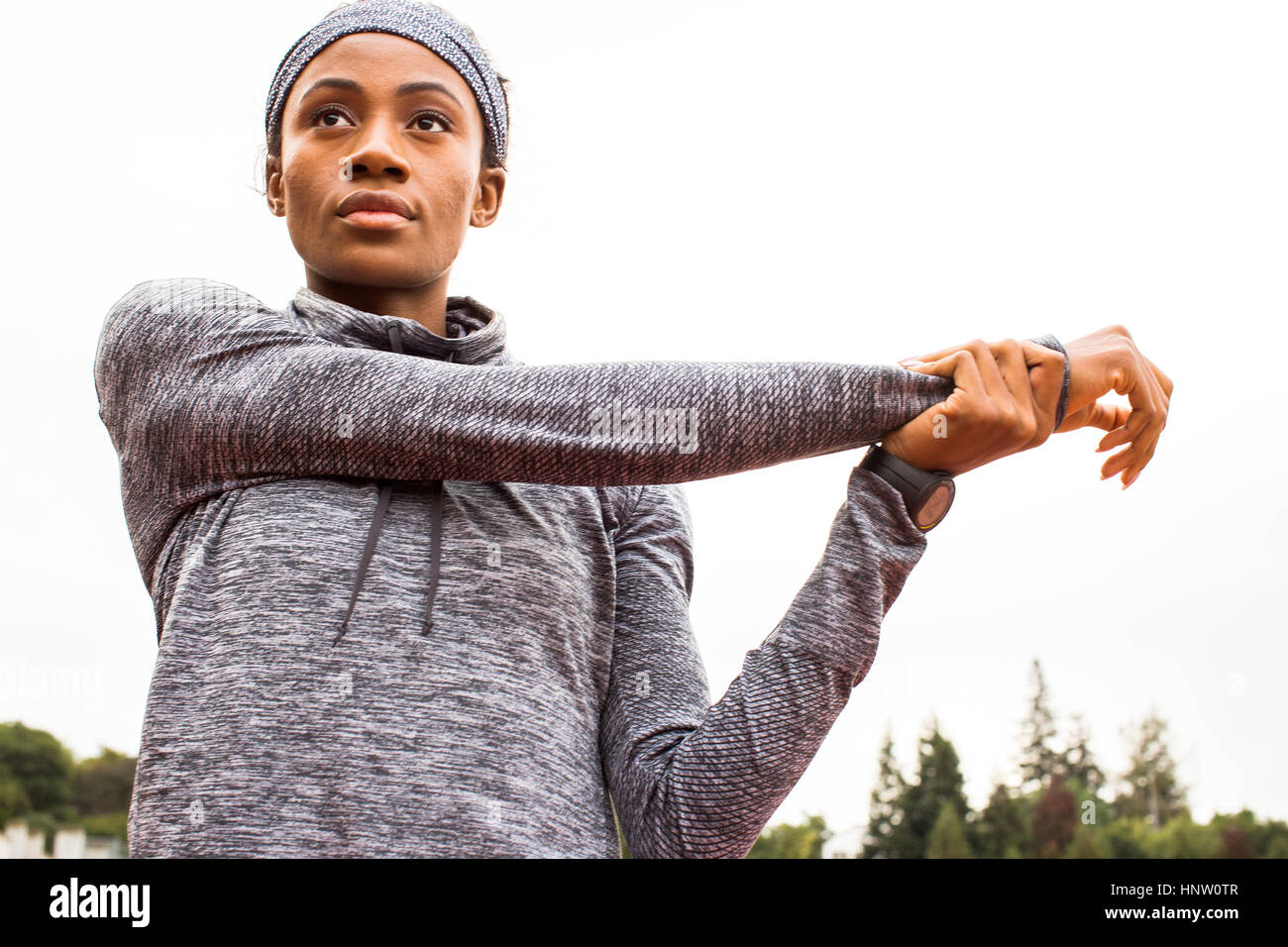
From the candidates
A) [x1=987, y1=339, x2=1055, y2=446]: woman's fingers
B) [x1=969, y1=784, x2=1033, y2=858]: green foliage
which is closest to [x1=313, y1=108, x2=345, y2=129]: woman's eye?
[x1=987, y1=339, x2=1055, y2=446]: woman's fingers

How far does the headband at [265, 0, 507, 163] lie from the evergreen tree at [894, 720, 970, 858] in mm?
67364

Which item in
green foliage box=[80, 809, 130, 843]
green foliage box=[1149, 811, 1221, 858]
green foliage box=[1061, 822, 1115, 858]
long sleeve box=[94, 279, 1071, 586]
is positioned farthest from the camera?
green foliage box=[80, 809, 130, 843]

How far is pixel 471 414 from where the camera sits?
1966mm

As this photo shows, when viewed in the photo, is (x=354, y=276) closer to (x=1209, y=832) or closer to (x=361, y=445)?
(x=361, y=445)

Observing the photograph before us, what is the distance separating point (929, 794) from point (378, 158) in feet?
226

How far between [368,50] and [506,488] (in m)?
0.99

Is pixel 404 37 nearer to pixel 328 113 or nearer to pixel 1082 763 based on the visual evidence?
pixel 328 113

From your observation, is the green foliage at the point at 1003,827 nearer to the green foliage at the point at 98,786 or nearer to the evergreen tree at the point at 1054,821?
the evergreen tree at the point at 1054,821

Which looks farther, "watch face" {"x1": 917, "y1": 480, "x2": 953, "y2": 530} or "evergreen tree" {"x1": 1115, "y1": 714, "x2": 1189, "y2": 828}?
"evergreen tree" {"x1": 1115, "y1": 714, "x2": 1189, "y2": 828}

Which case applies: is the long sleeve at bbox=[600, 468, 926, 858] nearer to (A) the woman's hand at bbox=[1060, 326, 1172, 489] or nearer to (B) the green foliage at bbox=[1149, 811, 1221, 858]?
(A) the woman's hand at bbox=[1060, 326, 1172, 489]

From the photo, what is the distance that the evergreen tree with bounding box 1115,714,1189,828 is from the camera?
78.2m

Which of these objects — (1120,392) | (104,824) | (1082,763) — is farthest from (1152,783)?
(1120,392)

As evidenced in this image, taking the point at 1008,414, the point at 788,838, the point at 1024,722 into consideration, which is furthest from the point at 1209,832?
the point at 1008,414

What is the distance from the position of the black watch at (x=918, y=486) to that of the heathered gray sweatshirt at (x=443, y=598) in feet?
0.08
